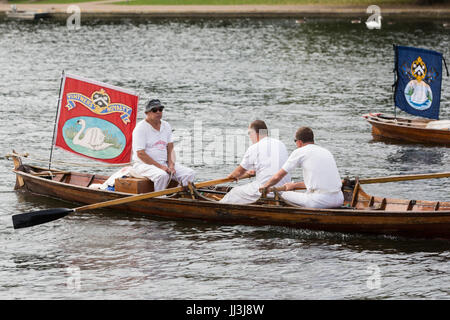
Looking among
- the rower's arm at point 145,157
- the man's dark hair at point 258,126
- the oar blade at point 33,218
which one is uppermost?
the man's dark hair at point 258,126

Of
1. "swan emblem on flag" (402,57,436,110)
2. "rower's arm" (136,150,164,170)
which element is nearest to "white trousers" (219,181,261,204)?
"rower's arm" (136,150,164,170)

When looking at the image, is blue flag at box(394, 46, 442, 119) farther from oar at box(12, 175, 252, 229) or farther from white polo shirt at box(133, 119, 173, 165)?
oar at box(12, 175, 252, 229)

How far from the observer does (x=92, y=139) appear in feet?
62.1

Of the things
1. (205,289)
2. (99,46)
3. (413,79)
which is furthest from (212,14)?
(205,289)

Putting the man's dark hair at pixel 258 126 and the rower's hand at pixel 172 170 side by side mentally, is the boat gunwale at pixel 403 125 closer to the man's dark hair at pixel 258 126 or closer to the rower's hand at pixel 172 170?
the rower's hand at pixel 172 170

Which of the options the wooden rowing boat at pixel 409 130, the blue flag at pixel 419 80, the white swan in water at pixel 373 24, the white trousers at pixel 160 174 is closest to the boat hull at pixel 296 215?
the white trousers at pixel 160 174

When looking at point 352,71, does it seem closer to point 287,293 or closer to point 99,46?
point 99,46

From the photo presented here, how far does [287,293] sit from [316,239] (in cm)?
261

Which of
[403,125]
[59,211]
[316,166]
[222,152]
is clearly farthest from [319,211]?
[403,125]

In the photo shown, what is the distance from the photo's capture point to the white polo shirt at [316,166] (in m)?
15.5

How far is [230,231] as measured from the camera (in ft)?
54.5

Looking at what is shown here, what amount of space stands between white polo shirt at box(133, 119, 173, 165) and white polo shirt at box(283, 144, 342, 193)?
123 inches

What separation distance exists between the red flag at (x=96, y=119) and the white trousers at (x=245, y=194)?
317cm

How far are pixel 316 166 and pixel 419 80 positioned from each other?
1081cm
